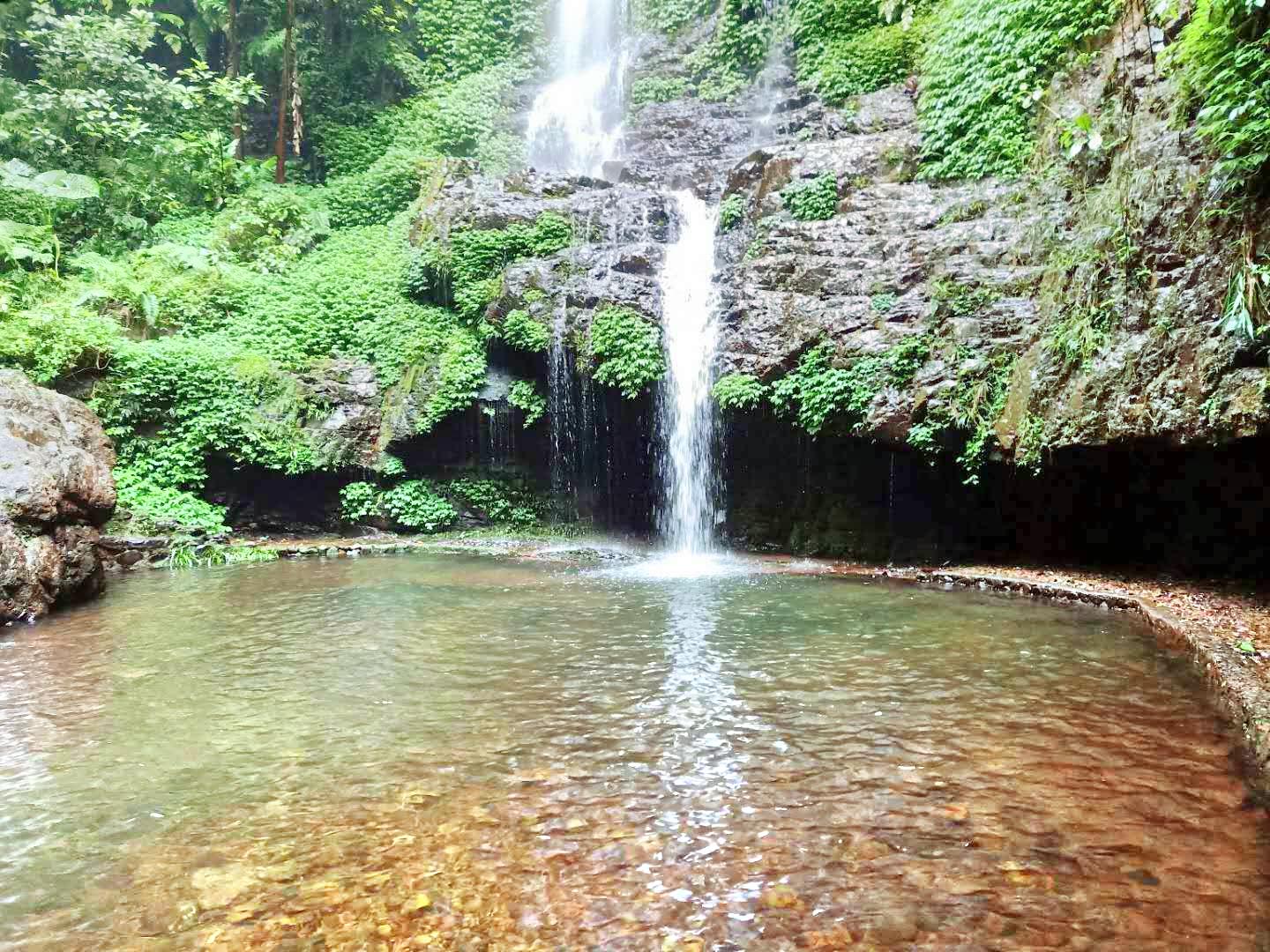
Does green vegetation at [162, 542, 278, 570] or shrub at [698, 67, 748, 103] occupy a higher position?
shrub at [698, 67, 748, 103]

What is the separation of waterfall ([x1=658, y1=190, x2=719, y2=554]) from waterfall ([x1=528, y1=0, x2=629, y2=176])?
26.8ft

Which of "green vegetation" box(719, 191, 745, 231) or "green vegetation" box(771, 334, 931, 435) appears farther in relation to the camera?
"green vegetation" box(719, 191, 745, 231)

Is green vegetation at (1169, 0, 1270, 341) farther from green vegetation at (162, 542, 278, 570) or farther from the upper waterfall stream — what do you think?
green vegetation at (162, 542, 278, 570)

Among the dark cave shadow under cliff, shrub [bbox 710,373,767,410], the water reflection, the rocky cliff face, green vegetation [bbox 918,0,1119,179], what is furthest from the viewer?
shrub [bbox 710,373,767,410]

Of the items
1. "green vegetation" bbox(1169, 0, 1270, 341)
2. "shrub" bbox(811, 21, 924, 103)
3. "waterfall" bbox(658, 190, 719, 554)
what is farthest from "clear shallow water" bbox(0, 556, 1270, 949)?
"shrub" bbox(811, 21, 924, 103)

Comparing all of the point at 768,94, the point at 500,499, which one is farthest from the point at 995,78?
the point at 500,499

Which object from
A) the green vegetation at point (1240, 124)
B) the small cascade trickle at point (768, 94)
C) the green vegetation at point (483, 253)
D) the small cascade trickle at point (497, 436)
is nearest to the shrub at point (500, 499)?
the small cascade trickle at point (497, 436)

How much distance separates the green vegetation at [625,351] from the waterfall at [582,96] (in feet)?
27.3

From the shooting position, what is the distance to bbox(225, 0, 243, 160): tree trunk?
792 inches

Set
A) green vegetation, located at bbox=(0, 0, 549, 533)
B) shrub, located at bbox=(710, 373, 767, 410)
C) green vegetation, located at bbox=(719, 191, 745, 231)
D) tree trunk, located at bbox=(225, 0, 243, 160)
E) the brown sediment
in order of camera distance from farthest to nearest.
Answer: tree trunk, located at bbox=(225, 0, 243, 160)
green vegetation, located at bbox=(719, 191, 745, 231)
green vegetation, located at bbox=(0, 0, 549, 533)
shrub, located at bbox=(710, 373, 767, 410)
the brown sediment

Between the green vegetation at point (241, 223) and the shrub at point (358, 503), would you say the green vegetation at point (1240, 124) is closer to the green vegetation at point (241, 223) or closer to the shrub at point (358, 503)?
the green vegetation at point (241, 223)

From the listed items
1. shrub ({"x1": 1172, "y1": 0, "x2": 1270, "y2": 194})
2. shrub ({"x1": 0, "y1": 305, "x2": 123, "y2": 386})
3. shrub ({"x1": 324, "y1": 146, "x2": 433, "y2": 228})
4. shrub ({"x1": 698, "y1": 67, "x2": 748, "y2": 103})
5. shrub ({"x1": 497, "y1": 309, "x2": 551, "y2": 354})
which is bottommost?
shrub ({"x1": 0, "y1": 305, "x2": 123, "y2": 386})

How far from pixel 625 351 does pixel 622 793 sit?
9.26 metres

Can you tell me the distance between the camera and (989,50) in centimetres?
→ 1147
